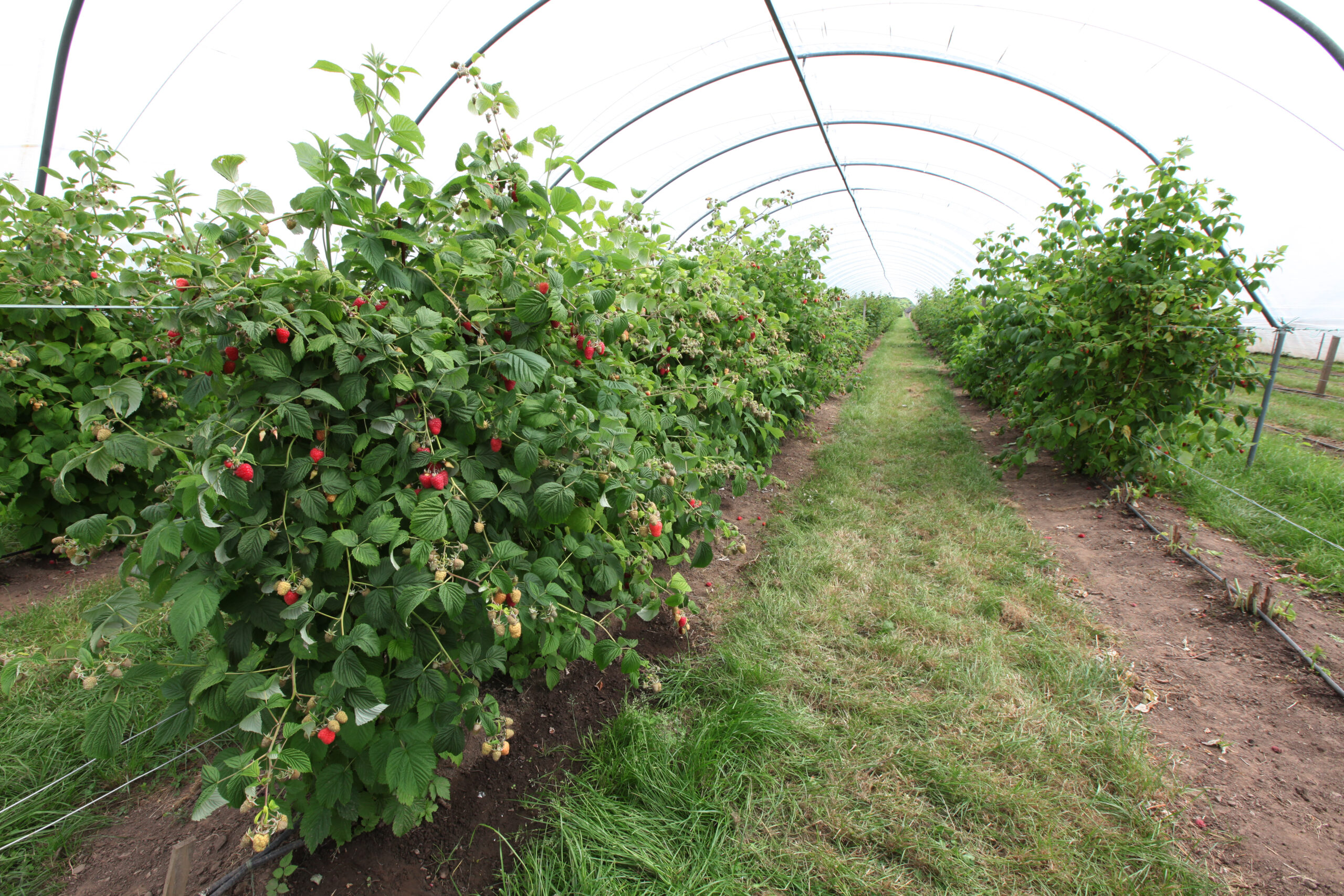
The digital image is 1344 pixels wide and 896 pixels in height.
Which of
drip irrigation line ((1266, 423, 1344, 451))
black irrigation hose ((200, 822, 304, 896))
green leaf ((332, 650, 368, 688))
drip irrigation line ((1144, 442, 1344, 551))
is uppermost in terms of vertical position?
green leaf ((332, 650, 368, 688))

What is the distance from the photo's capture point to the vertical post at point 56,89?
3596 mm

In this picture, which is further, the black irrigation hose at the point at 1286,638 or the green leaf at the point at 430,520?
the black irrigation hose at the point at 1286,638

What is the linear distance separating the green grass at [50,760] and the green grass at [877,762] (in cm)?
129

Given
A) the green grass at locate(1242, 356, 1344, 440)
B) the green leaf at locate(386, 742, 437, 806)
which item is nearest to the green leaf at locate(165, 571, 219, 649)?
the green leaf at locate(386, 742, 437, 806)

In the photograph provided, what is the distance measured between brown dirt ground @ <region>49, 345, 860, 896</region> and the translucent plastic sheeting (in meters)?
3.93

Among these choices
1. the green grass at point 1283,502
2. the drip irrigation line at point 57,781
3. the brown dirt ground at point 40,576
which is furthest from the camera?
the green grass at point 1283,502

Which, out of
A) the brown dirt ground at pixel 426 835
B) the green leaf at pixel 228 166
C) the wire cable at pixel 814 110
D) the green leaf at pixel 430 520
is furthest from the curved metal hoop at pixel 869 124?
the green leaf at pixel 430 520

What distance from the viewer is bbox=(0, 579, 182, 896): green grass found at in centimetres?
164

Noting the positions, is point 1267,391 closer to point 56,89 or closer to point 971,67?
point 971,67

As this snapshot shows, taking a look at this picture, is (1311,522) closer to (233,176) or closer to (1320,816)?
(1320,816)

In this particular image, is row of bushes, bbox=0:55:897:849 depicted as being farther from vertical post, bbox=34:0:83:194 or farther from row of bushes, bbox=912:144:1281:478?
row of bushes, bbox=912:144:1281:478

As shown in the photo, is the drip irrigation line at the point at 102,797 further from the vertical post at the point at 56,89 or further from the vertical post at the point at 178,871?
the vertical post at the point at 56,89

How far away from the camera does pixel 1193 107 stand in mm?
5160

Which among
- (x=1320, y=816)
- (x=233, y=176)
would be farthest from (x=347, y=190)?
(x=1320, y=816)
